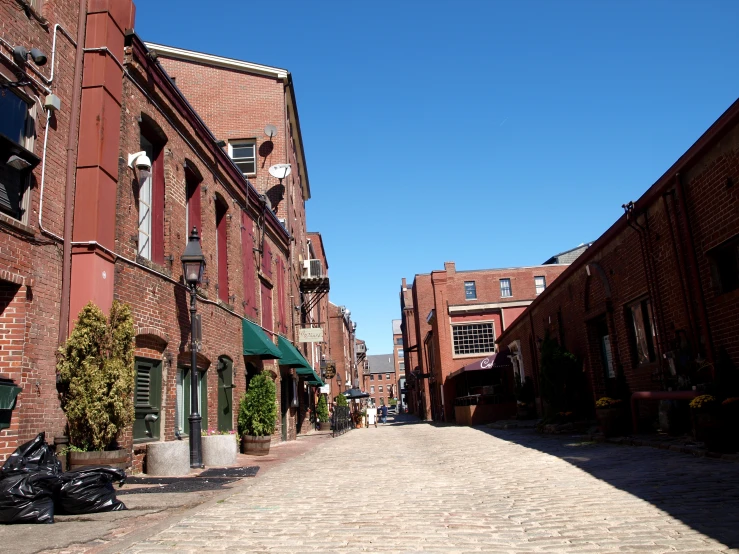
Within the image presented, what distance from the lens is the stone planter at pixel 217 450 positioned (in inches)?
430

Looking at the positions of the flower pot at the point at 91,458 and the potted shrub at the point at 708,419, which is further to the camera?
the potted shrub at the point at 708,419

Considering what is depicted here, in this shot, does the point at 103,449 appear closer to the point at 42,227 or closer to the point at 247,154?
the point at 42,227

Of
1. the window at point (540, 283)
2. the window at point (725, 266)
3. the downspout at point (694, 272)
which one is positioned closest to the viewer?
the window at point (725, 266)

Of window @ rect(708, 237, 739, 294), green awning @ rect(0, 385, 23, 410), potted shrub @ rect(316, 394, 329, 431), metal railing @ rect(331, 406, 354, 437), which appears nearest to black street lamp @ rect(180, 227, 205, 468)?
green awning @ rect(0, 385, 23, 410)

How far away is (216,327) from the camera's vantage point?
13.4 metres

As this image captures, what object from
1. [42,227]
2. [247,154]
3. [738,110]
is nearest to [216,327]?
[42,227]

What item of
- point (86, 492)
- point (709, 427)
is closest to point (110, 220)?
point (86, 492)

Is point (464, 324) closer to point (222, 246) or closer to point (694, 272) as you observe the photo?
point (222, 246)

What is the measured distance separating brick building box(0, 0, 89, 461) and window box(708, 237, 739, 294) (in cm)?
945

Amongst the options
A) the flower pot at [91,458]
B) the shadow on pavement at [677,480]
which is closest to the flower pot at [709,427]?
the shadow on pavement at [677,480]

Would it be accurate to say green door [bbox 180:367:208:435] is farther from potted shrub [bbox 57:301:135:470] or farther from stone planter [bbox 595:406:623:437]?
stone planter [bbox 595:406:623:437]

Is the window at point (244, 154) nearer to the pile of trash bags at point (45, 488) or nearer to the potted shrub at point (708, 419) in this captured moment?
the pile of trash bags at point (45, 488)

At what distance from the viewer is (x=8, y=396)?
22.3 ft

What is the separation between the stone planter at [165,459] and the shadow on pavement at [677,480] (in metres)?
5.93
